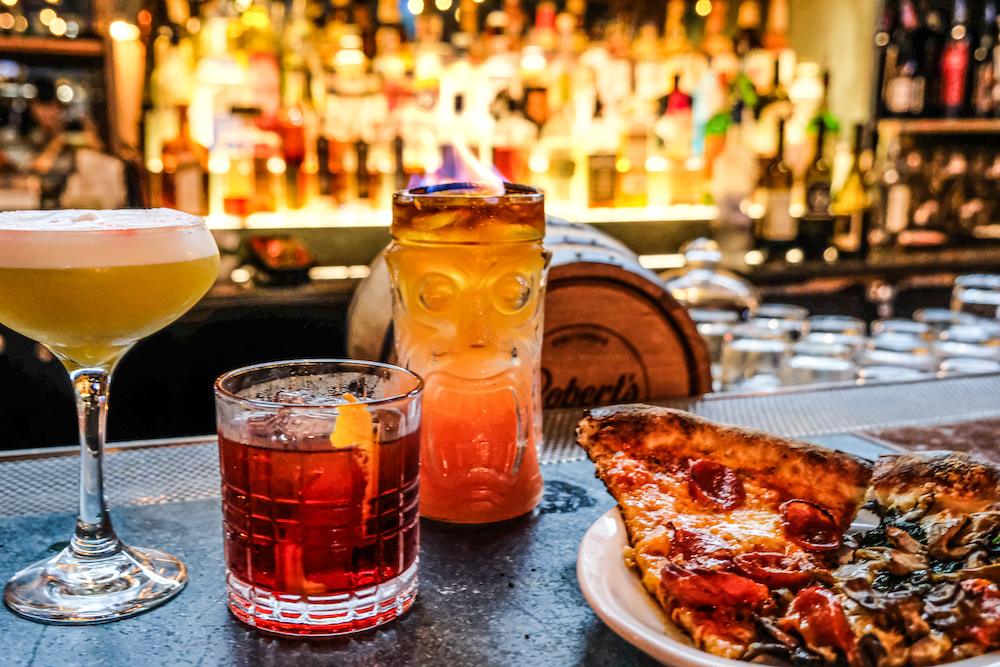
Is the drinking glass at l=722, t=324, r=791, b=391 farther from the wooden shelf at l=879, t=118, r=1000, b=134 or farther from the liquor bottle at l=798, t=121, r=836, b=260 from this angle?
the wooden shelf at l=879, t=118, r=1000, b=134

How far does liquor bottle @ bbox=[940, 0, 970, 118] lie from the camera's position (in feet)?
13.2

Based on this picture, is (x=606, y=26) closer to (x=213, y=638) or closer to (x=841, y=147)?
(x=841, y=147)

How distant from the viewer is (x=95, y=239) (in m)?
0.68

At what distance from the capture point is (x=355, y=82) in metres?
3.34

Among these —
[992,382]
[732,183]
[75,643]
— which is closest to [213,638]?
[75,643]

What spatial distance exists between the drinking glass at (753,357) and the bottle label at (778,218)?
89.7 inches

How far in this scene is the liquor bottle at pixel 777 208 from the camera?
374 cm

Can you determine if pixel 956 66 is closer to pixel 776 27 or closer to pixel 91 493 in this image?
pixel 776 27

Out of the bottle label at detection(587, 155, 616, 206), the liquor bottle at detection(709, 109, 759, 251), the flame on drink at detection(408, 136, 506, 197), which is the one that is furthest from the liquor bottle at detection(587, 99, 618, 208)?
the flame on drink at detection(408, 136, 506, 197)

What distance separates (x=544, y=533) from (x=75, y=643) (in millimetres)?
401

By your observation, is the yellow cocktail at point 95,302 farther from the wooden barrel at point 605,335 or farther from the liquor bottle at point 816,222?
the liquor bottle at point 816,222

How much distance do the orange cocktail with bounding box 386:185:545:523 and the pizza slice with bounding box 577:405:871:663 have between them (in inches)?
4.3

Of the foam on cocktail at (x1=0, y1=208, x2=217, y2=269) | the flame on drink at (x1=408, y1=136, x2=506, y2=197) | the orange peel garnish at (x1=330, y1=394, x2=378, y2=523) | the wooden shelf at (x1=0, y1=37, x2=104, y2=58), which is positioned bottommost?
the orange peel garnish at (x1=330, y1=394, x2=378, y2=523)

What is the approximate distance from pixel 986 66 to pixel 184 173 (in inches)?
145
